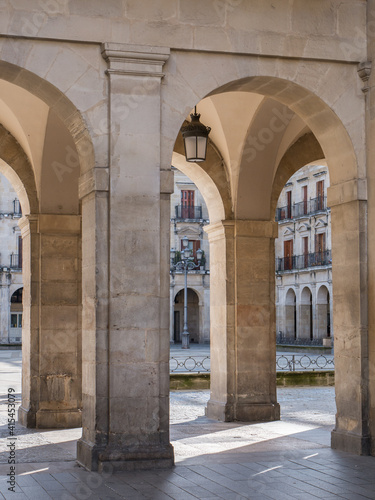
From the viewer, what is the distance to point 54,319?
1314 centimetres

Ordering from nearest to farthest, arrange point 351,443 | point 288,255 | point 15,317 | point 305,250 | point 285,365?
1. point 351,443
2. point 285,365
3. point 305,250
4. point 288,255
5. point 15,317

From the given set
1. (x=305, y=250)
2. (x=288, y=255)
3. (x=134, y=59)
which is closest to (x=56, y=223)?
(x=134, y=59)

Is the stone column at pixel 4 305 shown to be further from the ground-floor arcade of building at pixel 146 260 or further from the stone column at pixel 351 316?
the stone column at pixel 351 316

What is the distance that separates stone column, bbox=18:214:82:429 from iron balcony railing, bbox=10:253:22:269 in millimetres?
46993

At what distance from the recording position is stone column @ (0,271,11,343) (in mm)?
58344

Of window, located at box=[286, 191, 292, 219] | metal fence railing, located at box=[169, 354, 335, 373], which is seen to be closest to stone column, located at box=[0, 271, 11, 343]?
window, located at box=[286, 191, 292, 219]

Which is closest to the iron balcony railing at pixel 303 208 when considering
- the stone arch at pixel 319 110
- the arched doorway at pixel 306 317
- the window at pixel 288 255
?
the window at pixel 288 255

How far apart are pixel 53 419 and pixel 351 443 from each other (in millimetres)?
5034

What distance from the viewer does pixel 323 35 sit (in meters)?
10.1

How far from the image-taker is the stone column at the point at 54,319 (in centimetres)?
1307

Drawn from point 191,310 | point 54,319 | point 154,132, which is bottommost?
point 54,319

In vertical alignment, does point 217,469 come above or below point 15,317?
below

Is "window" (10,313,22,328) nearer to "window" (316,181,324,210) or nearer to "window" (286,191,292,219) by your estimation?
"window" (286,191,292,219)

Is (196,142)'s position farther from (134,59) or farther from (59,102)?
(59,102)
